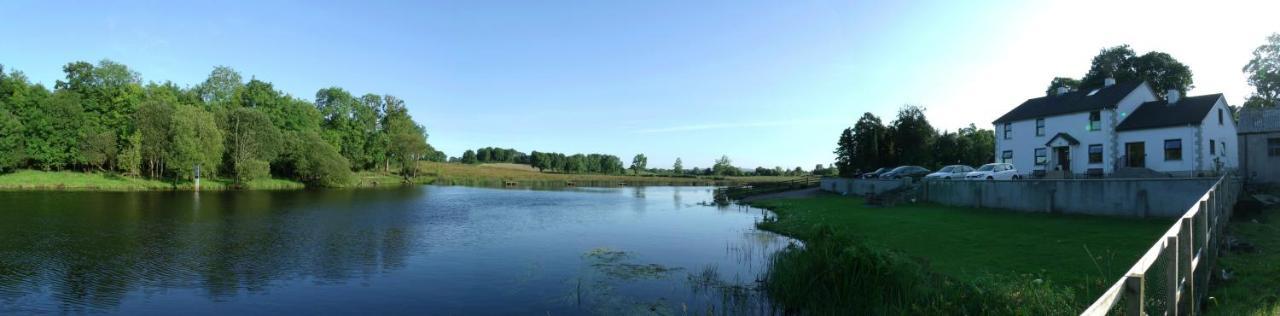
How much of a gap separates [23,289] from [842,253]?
1903 centimetres

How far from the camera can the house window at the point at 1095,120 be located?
38156mm

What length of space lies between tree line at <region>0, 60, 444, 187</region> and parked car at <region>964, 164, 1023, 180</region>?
72.1m

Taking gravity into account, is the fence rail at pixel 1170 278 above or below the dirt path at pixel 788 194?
above

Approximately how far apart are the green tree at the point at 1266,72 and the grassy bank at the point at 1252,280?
49.4 metres

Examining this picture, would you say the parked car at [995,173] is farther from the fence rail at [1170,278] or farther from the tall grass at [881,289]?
the tall grass at [881,289]

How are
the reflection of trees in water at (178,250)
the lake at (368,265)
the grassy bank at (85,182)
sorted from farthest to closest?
1. the grassy bank at (85,182)
2. the reflection of trees in water at (178,250)
3. the lake at (368,265)

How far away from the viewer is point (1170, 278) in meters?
6.28

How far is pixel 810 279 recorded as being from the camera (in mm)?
12422

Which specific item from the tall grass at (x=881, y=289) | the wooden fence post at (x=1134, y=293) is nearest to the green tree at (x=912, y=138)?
the tall grass at (x=881, y=289)

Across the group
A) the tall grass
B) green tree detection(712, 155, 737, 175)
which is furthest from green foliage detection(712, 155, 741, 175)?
the tall grass

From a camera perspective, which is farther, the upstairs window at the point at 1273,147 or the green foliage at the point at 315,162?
the green foliage at the point at 315,162

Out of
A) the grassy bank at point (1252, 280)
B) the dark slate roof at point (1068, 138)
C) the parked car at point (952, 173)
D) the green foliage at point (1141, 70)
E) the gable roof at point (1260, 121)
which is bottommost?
the grassy bank at point (1252, 280)

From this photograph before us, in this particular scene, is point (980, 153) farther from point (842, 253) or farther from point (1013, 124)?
point (842, 253)

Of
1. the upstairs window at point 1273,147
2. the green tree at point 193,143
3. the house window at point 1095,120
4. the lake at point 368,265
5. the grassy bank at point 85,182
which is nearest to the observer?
the lake at point 368,265
